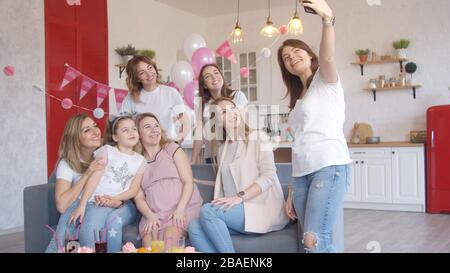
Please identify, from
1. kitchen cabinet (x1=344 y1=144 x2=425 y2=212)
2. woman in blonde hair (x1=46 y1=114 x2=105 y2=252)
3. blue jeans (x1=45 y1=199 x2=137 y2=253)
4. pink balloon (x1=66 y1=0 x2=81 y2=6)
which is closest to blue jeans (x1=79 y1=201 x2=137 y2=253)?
blue jeans (x1=45 y1=199 x2=137 y2=253)

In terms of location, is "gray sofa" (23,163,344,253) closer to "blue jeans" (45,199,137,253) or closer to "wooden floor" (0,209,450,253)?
"blue jeans" (45,199,137,253)

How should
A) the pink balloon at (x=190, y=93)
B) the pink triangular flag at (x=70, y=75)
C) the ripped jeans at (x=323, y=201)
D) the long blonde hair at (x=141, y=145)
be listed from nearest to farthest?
the ripped jeans at (x=323, y=201), the long blonde hair at (x=141, y=145), the pink balloon at (x=190, y=93), the pink triangular flag at (x=70, y=75)

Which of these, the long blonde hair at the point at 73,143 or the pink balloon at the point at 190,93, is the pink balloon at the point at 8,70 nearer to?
the pink balloon at the point at 190,93

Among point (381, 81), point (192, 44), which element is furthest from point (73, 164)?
point (381, 81)

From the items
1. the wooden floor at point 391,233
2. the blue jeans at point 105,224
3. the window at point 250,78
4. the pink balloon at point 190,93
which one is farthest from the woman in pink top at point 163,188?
the window at point 250,78

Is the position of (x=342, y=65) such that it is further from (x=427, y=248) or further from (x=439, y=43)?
(x=427, y=248)

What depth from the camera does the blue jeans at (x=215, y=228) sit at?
2154mm

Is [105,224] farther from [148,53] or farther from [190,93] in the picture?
[148,53]

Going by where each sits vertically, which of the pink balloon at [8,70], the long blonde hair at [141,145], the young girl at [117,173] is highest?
the pink balloon at [8,70]

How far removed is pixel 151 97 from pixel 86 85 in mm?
2329

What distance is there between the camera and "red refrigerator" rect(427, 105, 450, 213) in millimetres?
5117

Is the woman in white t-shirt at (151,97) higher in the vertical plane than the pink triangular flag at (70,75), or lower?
lower

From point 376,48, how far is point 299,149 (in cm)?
462

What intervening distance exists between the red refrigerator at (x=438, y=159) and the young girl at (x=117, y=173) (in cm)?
378
